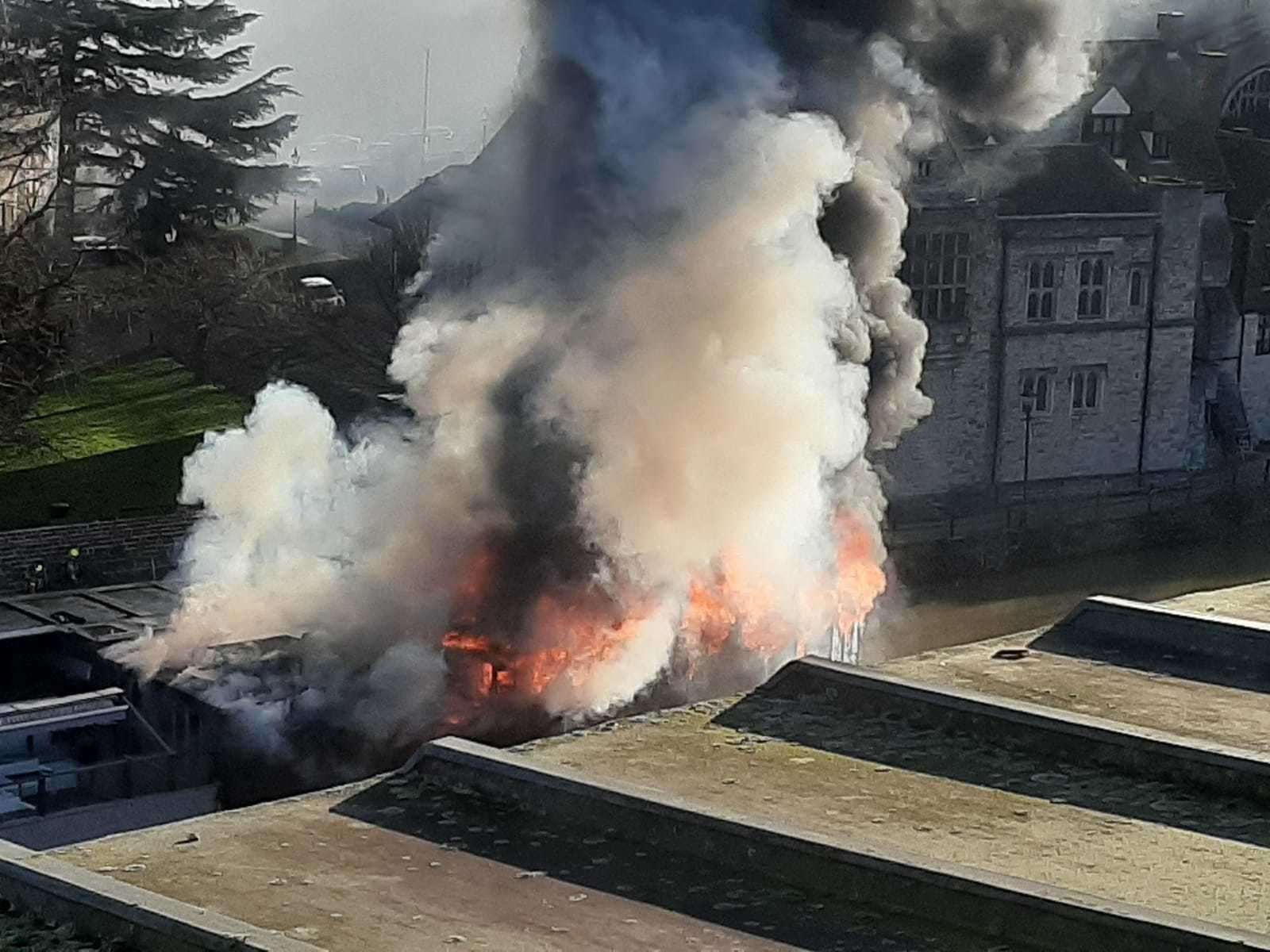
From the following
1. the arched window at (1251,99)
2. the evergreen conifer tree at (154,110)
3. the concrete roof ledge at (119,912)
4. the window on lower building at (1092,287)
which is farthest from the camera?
the arched window at (1251,99)

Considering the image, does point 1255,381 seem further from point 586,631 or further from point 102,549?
point 586,631

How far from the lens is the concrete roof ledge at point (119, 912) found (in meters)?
17.0

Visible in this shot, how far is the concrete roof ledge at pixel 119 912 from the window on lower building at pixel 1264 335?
1967 inches

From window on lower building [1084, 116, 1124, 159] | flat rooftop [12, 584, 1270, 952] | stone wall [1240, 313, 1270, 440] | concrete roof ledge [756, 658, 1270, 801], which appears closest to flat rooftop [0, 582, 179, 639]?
concrete roof ledge [756, 658, 1270, 801]

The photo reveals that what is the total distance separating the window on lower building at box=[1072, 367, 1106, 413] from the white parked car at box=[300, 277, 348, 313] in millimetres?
18913

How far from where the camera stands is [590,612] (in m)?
31.5

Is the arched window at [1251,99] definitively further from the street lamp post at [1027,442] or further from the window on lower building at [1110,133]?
the street lamp post at [1027,442]

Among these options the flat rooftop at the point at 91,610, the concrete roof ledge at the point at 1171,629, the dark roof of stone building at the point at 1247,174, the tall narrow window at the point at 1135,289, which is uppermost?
the dark roof of stone building at the point at 1247,174

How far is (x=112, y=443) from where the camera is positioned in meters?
50.5

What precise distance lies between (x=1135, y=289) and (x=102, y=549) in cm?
2793

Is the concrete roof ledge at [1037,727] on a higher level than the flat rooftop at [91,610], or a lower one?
higher

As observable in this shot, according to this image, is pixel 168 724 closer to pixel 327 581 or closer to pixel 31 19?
pixel 327 581

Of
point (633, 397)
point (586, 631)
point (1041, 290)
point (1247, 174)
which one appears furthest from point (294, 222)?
point (586, 631)

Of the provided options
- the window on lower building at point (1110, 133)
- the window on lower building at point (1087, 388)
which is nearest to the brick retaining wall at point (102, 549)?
the window on lower building at point (1087, 388)
